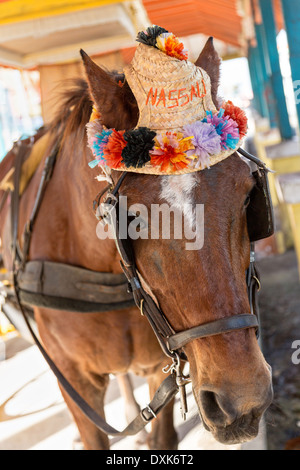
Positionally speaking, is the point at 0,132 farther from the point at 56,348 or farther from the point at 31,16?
the point at 56,348

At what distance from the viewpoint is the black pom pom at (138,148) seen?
4.32ft

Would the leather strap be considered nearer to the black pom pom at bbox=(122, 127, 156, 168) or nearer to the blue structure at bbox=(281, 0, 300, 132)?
the black pom pom at bbox=(122, 127, 156, 168)

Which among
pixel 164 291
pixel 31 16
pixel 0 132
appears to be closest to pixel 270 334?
pixel 164 291

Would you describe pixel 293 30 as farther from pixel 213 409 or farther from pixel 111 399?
pixel 213 409

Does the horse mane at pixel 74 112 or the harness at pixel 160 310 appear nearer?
the harness at pixel 160 310

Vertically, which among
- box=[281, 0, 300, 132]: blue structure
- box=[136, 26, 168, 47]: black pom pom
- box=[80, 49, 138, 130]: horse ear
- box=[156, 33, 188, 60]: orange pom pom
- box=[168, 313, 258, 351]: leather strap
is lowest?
box=[168, 313, 258, 351]: leather strap

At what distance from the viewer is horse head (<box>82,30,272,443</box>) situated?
1.24 meters

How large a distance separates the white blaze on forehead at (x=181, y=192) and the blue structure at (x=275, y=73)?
214 inches

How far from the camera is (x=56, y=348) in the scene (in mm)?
2160

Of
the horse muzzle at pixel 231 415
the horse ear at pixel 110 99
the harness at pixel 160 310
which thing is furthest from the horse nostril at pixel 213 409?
the horse ear at pixel 110 99

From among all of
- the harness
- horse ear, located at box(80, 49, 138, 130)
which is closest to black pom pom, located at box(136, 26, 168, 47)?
horse ear, located at box(80, 49, 138, 130)

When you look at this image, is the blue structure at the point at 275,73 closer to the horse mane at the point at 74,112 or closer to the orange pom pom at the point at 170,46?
the horse mane at the point at 74,112
